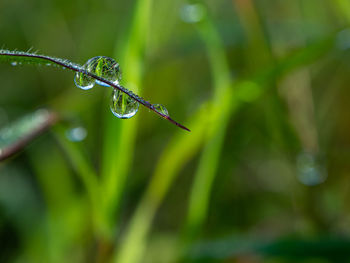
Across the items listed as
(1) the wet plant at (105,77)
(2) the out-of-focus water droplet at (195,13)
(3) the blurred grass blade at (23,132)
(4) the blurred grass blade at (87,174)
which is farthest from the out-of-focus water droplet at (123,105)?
(2) the out-of-focus water droplet at (195,13)

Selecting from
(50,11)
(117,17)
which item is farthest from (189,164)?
(50,11)

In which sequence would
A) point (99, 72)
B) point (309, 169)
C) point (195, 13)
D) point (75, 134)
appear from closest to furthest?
1. point (99, 72)
2. point (75, 134)
3. point (195, 13)
4. point (309, 169)

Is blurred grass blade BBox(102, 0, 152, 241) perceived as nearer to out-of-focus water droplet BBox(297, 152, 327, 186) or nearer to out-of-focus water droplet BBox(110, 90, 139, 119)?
out-of-focus water droplet BBox(110, 90, 139, 119)

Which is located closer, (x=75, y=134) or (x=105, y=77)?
(x=105, y=77)

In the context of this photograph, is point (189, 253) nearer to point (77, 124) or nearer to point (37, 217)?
point (77, 124)

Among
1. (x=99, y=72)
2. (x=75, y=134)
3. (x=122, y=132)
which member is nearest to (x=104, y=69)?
(x=99, y=72)

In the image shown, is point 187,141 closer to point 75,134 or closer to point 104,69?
point 75,134
